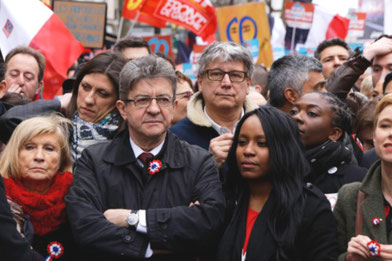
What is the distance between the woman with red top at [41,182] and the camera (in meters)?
3.76

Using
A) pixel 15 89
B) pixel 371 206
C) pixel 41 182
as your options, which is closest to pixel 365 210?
pixel 371 206

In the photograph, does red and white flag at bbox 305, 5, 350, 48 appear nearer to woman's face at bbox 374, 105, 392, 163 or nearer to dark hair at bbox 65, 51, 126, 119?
dark hair at bbox 65, 51, 126, 119

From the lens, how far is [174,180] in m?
3.68

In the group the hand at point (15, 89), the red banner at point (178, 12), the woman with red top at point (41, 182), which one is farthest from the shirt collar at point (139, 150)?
the red banner at point (178, 12)

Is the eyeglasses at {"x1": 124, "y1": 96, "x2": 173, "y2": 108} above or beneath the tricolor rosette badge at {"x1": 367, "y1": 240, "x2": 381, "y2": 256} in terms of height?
above

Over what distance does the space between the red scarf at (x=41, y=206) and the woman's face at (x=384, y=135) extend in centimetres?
193

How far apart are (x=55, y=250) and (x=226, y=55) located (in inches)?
74.5

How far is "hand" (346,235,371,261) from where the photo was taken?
3.30m

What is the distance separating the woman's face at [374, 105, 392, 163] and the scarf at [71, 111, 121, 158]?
1780mm

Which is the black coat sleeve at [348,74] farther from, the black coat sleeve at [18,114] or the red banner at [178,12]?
the red banner at [178,12]


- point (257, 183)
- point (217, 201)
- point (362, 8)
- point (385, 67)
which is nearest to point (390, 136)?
point (257, 183)

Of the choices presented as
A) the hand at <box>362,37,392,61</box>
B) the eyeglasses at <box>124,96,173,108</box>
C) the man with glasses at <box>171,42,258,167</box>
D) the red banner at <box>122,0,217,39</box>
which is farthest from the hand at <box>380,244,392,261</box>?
the red banner at <box>122,0,217,39</box>

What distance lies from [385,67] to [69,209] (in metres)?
3.46

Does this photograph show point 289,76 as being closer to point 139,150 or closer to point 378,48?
point 378,48
